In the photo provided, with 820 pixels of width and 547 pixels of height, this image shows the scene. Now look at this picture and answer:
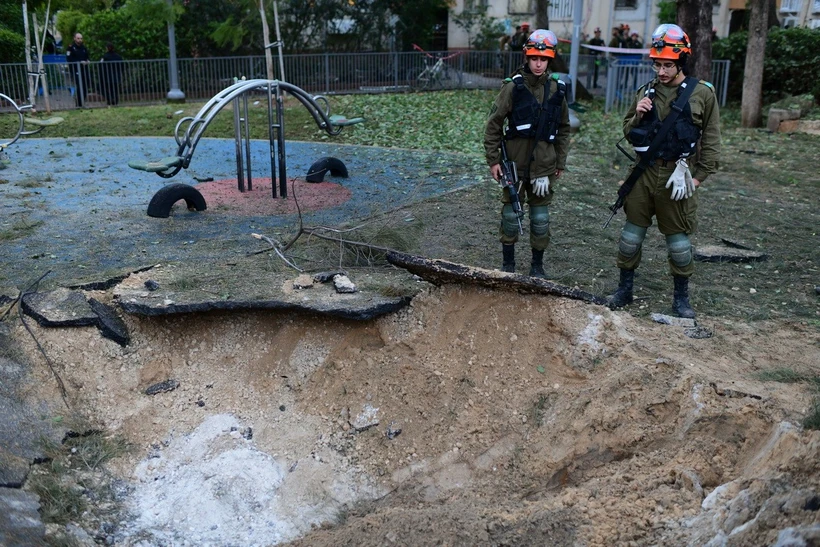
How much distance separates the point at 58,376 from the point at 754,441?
3.77 meters

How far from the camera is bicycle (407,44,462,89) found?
18938mm

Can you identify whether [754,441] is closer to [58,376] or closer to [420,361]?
[420,361]

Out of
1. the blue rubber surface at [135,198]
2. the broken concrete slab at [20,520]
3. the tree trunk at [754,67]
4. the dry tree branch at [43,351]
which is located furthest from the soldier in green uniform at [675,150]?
the tree trunk at [754,67]

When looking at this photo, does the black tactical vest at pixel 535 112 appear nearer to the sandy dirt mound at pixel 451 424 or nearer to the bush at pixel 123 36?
the sandy dirt mound at pixel 451 424

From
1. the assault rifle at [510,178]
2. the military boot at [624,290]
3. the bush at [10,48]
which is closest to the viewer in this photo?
the military boot at [624,290]

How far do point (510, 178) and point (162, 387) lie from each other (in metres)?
2.75

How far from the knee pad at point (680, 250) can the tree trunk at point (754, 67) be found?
1082cm

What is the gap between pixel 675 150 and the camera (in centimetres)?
504

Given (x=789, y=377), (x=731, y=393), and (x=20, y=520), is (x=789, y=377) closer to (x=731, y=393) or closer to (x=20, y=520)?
(x=731, y=393)

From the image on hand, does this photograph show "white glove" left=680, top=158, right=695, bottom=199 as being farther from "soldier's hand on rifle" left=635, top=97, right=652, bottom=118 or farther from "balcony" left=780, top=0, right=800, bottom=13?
"balcony" left=780, top=0, right=800, bottom=13

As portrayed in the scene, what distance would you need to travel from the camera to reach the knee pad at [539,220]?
5.93m

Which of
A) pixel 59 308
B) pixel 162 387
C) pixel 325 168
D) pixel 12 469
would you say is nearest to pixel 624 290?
pixel 162 387

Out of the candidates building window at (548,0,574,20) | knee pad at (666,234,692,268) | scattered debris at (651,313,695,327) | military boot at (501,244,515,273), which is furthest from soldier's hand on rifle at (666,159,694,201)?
building window at (548,0,574,20)

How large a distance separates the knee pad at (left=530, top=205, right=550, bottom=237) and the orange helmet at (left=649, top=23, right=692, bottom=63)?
1.40 meters
